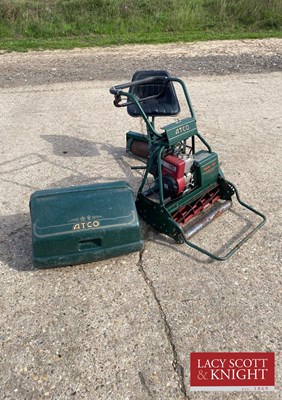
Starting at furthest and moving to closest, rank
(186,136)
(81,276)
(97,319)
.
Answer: (186,136), (81,276), (97,319)

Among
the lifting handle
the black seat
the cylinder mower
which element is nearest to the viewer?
the lifting handle

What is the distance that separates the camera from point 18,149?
5246 mm

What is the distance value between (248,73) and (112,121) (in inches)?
146

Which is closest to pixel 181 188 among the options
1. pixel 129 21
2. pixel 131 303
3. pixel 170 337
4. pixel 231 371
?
pixel 131 303

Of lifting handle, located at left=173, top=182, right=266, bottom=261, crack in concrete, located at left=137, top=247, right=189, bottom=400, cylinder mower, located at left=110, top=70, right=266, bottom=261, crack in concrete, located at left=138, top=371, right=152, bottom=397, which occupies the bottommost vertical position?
crack in concrete, located at left=138, top=371, right=152, bottom=397

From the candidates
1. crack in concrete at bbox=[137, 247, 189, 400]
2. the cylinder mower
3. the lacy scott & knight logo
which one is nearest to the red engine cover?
the cylinder mower

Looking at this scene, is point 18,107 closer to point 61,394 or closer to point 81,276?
point 81,276

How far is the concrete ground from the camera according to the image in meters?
2.35

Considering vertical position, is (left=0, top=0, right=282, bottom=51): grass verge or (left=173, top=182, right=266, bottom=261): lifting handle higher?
(left=0, top=0, right=282, bottom=51): grass verge

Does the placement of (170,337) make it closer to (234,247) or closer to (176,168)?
(234,247)

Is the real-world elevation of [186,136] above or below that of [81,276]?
above

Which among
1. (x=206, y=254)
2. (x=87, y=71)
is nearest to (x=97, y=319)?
(x=206, y=254)

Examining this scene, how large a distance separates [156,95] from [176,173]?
153 centimetres

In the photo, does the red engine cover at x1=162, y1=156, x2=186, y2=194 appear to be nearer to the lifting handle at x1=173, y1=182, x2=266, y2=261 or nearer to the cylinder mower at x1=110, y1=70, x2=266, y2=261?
the cylinder mower at x1=110, y1=70, x2=266, y2=261
